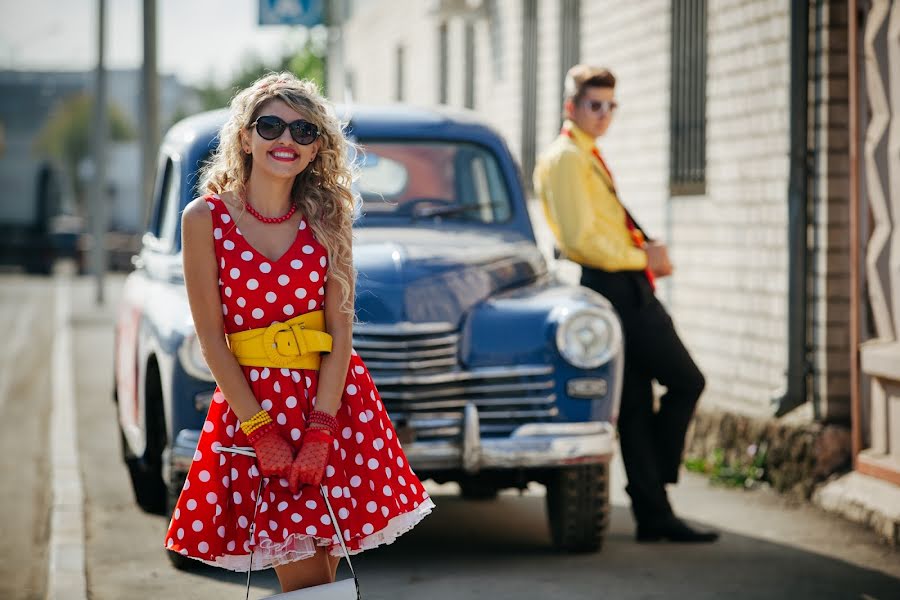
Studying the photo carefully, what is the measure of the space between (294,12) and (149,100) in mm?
2212

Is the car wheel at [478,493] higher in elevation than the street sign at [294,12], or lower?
lower

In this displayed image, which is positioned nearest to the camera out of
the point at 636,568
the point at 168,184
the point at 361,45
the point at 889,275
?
the point at 636,568

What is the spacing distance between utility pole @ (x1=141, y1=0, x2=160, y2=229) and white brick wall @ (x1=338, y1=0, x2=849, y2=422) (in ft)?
16.5

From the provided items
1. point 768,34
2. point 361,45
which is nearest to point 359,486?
point 768,34

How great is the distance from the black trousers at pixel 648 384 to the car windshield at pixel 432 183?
0.89 metres

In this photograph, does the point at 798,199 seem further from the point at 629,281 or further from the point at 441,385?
the point at 441,385

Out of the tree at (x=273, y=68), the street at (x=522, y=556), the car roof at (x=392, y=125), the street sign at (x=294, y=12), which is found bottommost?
the street at (x=522, y=556)

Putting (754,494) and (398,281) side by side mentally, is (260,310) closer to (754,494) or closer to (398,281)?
(398,281)

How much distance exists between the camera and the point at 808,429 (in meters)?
7.91

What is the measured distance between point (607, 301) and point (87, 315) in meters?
18.4

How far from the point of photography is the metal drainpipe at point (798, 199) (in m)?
8.03

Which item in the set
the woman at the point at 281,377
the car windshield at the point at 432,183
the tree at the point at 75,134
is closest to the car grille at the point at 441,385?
the car windshield at the point at 432,183

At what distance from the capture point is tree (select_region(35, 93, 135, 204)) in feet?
283

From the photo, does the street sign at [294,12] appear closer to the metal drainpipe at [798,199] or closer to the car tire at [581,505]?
the metal drainpipe at [798,199]
